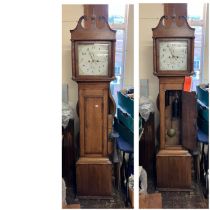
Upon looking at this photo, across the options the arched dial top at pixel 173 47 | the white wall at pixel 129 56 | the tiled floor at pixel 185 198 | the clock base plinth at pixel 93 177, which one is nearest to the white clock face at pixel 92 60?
the white wall at pixel 129 56

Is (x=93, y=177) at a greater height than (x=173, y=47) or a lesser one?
lesser

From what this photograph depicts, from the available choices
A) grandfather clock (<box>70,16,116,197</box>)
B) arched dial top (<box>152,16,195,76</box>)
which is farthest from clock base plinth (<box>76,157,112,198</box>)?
arched dial top (<box>152,16,195,76</box>)

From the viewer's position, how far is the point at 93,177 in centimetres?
233

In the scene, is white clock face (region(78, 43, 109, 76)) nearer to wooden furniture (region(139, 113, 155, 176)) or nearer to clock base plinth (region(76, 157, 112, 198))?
wooden furniture (region(139, 113, 155, 176))

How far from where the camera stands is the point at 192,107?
2.27 meters

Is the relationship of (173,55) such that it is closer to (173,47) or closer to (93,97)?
(173,47)

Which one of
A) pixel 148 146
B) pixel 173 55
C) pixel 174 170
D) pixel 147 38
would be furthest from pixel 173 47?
pixel 174 170

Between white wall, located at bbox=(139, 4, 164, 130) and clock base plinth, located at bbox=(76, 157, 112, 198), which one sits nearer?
white wall, located at bbox=(139, 4, 164, 130)

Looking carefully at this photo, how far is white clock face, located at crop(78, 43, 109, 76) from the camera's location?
2277 mm

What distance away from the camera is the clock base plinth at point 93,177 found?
232 centimetres

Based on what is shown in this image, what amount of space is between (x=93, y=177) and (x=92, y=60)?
2.30ft
